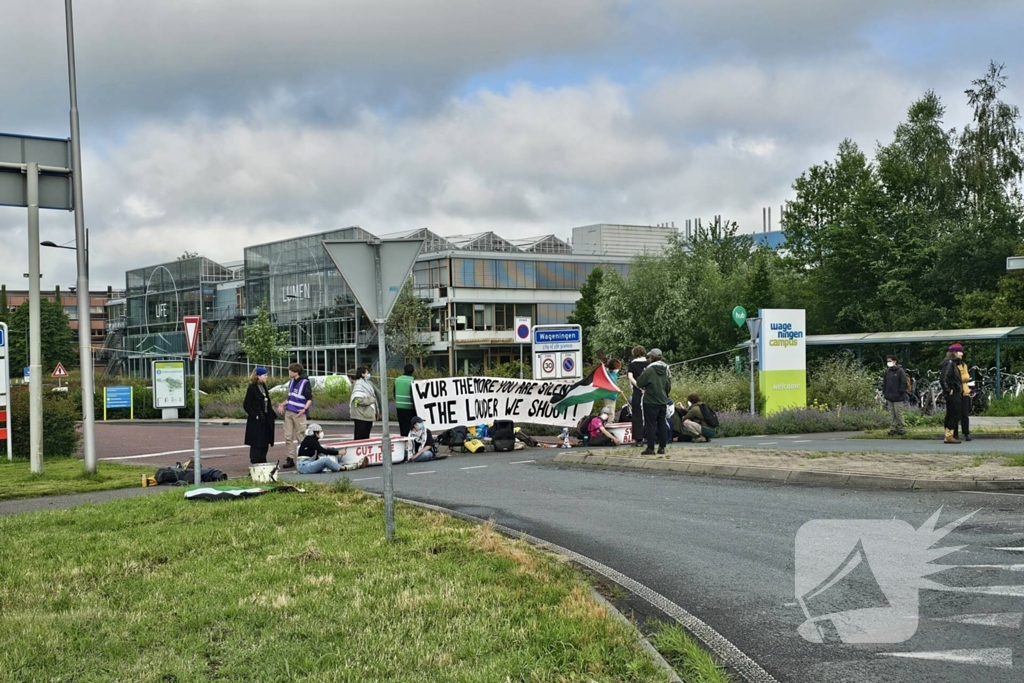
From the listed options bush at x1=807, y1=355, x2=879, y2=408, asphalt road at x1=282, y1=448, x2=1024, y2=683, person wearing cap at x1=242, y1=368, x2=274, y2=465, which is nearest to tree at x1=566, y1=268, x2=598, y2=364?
bush at x1=807, y1=355, x2=879, y2=408

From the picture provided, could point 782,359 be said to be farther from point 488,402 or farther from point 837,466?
point 837,466

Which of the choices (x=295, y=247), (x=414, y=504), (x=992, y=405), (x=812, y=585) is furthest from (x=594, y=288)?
(x=812, y=585)

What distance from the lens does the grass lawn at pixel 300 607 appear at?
17.5ft

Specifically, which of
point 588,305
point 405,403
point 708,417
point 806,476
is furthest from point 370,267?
point 588,305

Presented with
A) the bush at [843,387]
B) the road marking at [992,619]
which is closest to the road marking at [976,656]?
the road marking at [992,619]

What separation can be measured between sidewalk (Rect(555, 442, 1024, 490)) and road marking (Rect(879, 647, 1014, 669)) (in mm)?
6681

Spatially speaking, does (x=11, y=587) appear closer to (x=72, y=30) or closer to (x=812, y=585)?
(x=812, y=585)

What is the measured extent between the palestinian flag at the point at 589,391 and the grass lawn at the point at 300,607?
1236 centimetres

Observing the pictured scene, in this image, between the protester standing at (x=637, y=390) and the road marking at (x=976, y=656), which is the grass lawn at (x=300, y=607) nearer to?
the road marking at (x=976, y=656)

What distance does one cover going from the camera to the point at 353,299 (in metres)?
79.0

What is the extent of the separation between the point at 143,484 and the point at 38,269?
4782 millimetres

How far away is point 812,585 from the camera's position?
7.22 m

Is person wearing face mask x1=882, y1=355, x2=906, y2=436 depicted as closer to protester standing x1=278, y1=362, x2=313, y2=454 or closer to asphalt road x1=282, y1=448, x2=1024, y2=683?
asphalt road x1=282, y1=448, x2=1024, y2=683

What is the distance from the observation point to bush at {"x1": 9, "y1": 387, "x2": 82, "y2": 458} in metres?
22.2
